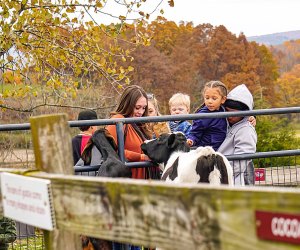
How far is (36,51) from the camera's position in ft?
38.8

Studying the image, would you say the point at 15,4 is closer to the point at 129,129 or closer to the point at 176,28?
the point at 129,129

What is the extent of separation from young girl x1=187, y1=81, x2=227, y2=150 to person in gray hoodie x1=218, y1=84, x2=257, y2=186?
0.08 meters

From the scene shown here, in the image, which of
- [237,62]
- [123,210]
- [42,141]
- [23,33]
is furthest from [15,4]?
[237,62]

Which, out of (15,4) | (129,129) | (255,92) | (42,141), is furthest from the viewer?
(255,92)

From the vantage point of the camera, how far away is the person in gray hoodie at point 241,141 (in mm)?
6668

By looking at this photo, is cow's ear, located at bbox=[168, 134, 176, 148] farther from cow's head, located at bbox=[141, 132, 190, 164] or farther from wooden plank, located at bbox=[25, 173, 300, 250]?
wooden plank, located at bbox=[25, 173, 300, 250]

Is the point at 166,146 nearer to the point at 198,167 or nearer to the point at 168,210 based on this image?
the point at 198,167

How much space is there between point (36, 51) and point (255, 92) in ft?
152

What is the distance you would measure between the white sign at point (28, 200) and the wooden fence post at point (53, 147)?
14 cm

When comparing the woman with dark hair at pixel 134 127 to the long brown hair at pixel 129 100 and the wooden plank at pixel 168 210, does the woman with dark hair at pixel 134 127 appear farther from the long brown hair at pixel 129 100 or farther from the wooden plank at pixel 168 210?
the wooden plank at pixel 168 210

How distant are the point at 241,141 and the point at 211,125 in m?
0.31

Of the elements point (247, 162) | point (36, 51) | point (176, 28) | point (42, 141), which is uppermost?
point (176, 28)

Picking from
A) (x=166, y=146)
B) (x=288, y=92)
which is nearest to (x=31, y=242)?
(x=166, y=146)

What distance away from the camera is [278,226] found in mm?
2293
